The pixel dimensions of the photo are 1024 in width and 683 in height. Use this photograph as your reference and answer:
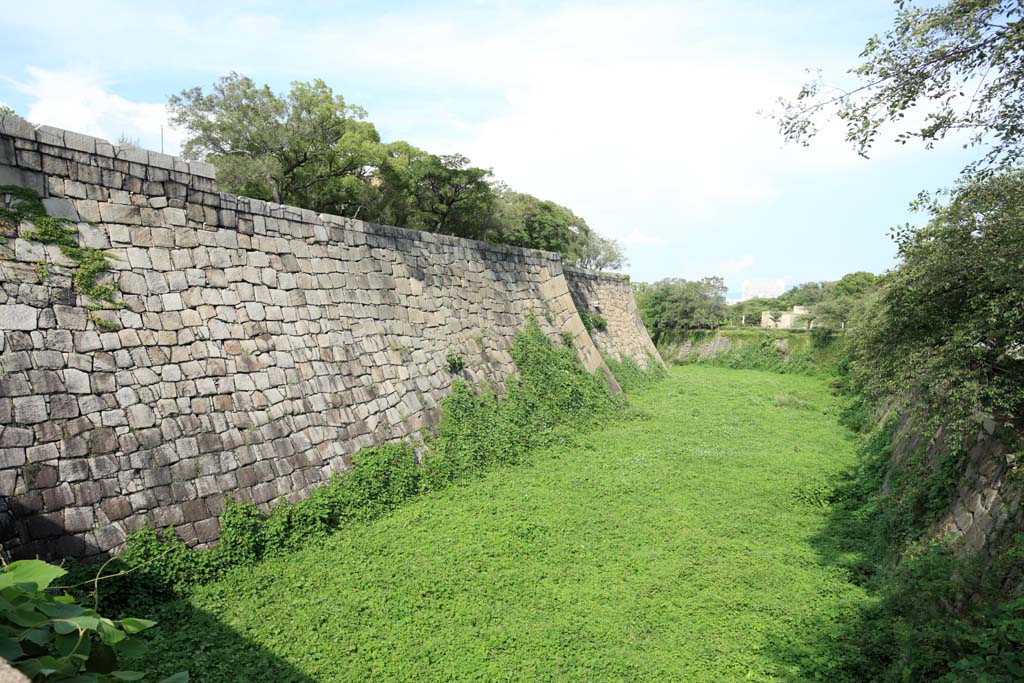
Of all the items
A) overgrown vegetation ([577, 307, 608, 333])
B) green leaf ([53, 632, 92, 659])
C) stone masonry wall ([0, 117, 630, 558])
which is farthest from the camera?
overgrown vegetation ([577, 307, 608, 333])

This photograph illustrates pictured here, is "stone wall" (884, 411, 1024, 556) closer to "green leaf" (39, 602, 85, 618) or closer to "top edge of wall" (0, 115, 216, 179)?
"green leaf" (39, 602, 85, 618)

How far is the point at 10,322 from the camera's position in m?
4.94

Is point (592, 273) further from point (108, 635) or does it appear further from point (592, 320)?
point (108, 635)

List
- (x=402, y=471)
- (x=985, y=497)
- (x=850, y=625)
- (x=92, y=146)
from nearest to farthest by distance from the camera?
(x=850, y=625) → (x=985, y=497) → (x=92, y=146) → (x=402, y=471)

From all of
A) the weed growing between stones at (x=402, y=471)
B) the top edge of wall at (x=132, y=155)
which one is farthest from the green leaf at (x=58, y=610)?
the top edge of wall at (x=132, y=155)

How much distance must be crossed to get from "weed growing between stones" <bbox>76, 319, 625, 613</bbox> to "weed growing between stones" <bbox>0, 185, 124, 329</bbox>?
228 cm

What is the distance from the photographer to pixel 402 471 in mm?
7879

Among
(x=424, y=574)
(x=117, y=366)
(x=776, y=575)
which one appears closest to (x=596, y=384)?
(x=776, y=575)

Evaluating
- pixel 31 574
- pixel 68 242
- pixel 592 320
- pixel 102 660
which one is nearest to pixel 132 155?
pixel 68 242

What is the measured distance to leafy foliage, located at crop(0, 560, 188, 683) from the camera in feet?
4.38

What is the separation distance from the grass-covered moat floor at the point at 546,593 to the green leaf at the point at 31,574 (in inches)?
123

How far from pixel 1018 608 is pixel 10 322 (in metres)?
7.95

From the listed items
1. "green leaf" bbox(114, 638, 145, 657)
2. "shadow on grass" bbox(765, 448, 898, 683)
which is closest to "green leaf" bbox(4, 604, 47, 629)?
"green leaf" bbox(114, 638, 145, 657)

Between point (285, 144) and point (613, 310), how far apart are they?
41.6 ft
